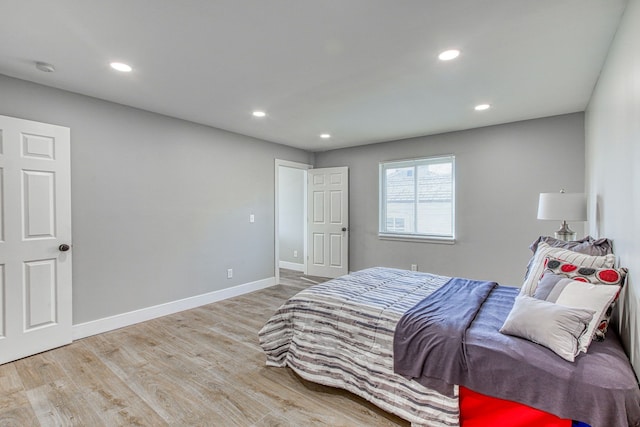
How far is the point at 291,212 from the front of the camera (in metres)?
6.74

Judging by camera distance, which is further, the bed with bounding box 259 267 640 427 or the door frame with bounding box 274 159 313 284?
the door frame with bounding box 274 159 313 284

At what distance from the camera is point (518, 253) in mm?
3924

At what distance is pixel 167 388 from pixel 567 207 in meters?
3.77

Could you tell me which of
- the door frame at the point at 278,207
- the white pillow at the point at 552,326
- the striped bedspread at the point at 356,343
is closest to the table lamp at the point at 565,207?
the striped bedspread at the point at 356,343

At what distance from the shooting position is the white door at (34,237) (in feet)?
8.38

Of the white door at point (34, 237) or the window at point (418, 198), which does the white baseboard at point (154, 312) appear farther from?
the window at point (418, 198)

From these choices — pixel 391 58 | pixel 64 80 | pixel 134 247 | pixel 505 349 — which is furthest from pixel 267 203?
pixel 505 349

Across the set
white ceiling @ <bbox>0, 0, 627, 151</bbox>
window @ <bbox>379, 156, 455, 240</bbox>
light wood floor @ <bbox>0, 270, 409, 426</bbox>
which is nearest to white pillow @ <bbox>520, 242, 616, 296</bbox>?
light wood floor @ <bbox>0, 270, 409, 426</bbox>

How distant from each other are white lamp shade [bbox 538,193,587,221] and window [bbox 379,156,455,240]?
153 centimetres

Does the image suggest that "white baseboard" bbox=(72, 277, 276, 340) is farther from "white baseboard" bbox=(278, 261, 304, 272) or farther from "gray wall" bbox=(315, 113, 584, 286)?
"gray wall" bbox=(315, 113, 584, 286)

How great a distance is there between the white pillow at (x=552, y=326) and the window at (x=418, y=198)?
2882mm

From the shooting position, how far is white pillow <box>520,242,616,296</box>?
1.87 metres

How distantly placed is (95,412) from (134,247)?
187cm

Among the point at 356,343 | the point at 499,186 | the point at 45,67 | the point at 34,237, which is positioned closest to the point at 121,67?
the point at 45,67
